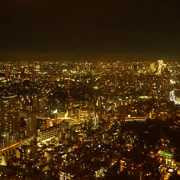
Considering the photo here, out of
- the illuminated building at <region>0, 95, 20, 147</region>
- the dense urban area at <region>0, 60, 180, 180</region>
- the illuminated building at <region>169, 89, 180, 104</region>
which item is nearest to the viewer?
the dense urban area at <region>0, 60, 180, 180</region>

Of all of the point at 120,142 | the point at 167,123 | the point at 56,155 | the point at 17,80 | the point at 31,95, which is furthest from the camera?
the point at 17,80

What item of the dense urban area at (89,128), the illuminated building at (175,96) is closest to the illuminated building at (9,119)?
the dense urban area at (89,128)

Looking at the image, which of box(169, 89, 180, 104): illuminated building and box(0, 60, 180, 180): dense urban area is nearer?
box(0, 60, 180, 180): dense urban area

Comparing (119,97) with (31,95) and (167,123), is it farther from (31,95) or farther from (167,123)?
(167,123)

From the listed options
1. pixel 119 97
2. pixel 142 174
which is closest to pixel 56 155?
pixel 142 174

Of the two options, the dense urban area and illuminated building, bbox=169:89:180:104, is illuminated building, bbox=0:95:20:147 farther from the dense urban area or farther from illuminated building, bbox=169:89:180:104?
illuminated building, bbox=169:89:180:104

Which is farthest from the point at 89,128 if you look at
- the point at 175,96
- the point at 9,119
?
the point at 175,96

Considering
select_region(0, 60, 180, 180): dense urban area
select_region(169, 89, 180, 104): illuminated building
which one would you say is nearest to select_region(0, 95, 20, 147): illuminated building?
select_region(0, 60, 180, 180): dense urban area

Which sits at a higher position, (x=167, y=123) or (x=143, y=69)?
(x=143, y=69)
